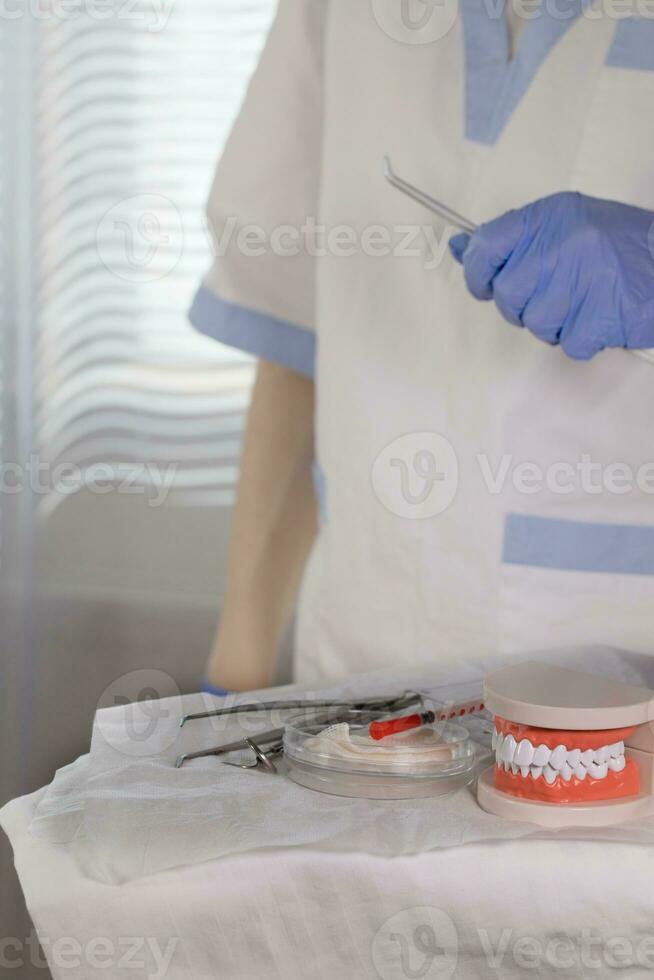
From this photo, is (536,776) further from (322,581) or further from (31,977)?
(31,977)

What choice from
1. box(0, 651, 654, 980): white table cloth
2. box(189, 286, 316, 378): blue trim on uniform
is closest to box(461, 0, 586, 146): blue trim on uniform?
box(189, 286, 316, 378): blue trim on uniform

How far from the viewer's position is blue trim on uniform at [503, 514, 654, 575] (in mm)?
826

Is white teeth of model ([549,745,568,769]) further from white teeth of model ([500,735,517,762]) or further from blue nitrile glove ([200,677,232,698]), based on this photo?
blue nitrile glove ([200,677,232,698])

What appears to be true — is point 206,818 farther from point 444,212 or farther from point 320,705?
point 444,212

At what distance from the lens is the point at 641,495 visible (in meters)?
0.84

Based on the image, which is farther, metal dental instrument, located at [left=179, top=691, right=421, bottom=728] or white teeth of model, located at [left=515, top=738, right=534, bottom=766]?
metal dental instrument, located at [left=179, top=691, right=421, bottom=728]


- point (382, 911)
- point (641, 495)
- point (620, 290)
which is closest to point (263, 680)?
point (641, 495)

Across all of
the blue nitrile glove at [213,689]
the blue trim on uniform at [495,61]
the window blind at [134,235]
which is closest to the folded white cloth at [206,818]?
the blue nitrile glove at [213,689]

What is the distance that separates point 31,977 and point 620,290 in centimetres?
143

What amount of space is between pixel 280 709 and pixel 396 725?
10 cm

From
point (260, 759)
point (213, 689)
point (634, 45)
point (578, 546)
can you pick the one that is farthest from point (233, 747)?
point (634, 45)

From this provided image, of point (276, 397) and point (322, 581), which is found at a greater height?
point (276, 397)

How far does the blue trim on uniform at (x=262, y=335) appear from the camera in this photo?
110cm

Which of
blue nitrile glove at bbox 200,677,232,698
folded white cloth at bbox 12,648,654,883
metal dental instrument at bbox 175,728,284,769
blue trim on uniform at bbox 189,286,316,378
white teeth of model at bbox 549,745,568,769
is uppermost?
blue trim on uniform at bbox 189,286,316,378
